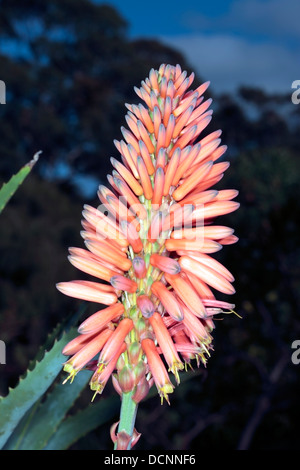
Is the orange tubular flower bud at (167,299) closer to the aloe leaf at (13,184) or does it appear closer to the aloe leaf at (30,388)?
the aloe leaf at (30,388)

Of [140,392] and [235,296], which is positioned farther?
[235,296]

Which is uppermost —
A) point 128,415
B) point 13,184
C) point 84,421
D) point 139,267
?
point 13,184

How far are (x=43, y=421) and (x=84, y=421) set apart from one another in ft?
0.33

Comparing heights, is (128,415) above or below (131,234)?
below

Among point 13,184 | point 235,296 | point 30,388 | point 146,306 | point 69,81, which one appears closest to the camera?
point 146,306

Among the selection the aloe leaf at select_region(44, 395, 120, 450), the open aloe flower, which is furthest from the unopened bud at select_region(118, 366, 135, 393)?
the aloe leaf at select_region(44, 395, 120, 450)

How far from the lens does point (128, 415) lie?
86 centimetres

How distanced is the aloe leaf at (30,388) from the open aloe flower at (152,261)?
0.22m

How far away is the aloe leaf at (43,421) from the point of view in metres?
1.41

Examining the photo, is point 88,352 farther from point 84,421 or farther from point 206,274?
point 84,421

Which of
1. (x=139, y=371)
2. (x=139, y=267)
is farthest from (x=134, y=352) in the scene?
(x=139, y=267)

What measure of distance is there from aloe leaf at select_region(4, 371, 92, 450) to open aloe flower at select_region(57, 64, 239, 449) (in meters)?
0.50

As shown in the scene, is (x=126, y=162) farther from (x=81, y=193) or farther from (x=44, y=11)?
(x=44, y=11)

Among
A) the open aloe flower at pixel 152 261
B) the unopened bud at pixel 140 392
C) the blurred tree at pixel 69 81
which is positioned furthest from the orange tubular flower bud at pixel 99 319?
the blurred tree at pixel 69 81
